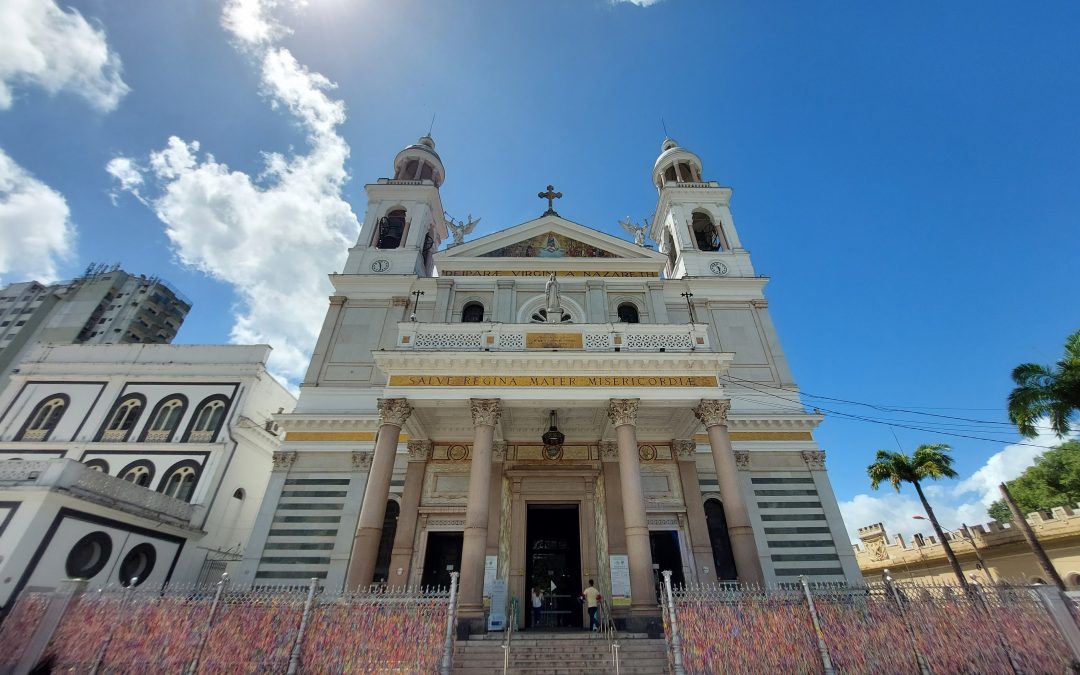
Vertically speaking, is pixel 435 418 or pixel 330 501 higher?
pixel 435 418

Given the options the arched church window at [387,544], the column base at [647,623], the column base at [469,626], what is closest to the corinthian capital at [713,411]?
the column base at [647,623]

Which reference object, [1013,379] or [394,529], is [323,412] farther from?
[1013,379]

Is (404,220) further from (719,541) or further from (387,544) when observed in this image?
(719,541)

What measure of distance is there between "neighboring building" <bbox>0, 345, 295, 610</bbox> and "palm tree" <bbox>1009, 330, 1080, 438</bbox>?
28.9 m

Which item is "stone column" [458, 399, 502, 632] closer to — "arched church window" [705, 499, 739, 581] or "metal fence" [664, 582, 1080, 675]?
"metal fence" [664, 582, 1080, 675]

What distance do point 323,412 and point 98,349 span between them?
14.7 meters

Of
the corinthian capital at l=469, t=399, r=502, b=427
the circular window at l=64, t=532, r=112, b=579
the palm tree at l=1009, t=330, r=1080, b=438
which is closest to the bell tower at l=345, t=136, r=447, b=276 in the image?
the corinthian capital at l=469, t=399, r=502, b=427

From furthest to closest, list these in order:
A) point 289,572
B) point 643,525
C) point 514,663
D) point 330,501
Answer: point 330,501, point 289,572, point 643,525, point 514,663

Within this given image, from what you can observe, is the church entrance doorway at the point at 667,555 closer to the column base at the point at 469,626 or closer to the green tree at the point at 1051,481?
the column base at the point at 469,626

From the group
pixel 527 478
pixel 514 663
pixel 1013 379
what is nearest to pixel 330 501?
pixel 527 478

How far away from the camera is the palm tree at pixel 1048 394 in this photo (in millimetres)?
15016

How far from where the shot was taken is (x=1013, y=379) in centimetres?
1616

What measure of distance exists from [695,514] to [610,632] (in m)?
5.59

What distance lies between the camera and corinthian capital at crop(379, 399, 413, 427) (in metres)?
12.4
